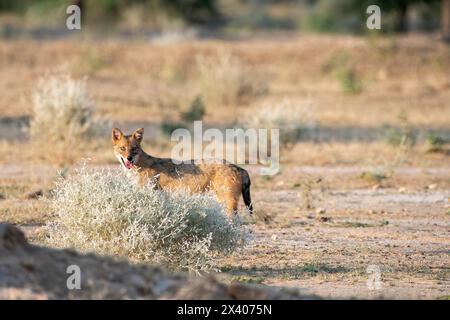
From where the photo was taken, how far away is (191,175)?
1129cm

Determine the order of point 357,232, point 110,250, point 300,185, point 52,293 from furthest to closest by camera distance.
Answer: point 300,185
point 357,232
point 110,250
point 52,293

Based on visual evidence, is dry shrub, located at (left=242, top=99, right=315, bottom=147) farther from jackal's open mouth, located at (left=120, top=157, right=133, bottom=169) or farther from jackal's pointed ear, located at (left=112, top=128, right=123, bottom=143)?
jackal's open mouth, located at (left=120, top=157, right=133, bottom=169)

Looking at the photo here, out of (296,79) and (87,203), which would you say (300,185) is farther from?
(296,79)

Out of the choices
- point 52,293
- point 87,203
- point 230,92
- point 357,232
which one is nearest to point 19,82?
point 230,92

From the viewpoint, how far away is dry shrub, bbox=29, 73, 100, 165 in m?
17.2

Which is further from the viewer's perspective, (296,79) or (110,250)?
(296,79)

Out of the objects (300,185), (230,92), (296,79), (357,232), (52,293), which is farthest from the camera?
(296,79)

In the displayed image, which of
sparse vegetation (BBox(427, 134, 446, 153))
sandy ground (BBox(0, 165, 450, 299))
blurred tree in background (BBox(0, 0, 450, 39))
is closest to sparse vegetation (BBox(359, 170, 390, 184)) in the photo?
sandy ground (BBox(0, 165, 450, 299))

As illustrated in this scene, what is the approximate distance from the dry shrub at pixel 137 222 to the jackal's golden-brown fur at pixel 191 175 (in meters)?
1.22

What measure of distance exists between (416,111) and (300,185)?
387 inches

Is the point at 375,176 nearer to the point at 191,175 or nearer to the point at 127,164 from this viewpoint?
the point at 191,175

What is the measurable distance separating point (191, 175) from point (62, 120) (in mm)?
6726
